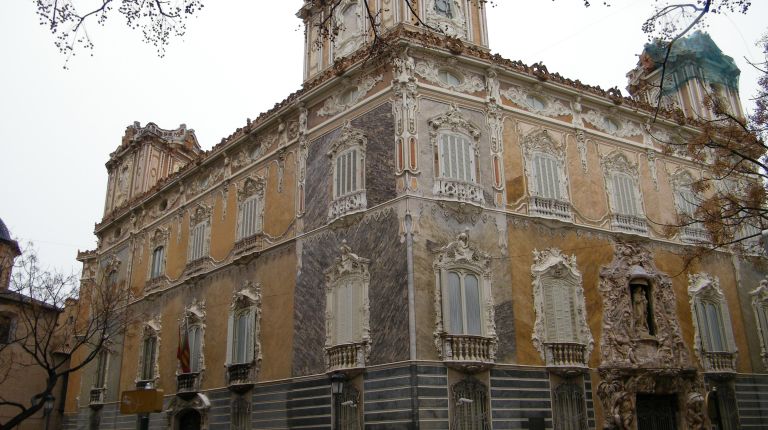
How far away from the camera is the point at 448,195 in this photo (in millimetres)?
20484

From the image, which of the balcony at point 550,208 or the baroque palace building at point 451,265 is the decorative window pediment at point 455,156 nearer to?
the baroque palace building at point 451,265

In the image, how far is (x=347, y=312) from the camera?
20797mm

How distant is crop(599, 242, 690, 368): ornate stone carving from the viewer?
Answer: 71.8 ft

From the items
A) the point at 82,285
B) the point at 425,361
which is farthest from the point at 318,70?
the point at 82,285

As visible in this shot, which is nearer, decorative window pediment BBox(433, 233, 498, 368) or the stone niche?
decorative window pediment BBox(433, 233, 498, 368)

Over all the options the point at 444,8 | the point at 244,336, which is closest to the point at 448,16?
the point at 444,8

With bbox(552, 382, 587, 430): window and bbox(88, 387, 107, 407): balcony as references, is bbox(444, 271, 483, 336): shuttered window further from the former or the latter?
bbox(88, 387, 107, 407): balcony

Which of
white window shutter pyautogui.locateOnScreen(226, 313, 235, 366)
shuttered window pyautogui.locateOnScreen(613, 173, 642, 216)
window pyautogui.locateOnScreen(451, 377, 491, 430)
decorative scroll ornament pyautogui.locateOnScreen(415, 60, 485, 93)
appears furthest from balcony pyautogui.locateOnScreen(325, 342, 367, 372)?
shuttered window pyautogui.locateOnScreen(613, 173, 642, 216)

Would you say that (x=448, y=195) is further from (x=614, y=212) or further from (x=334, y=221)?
(x=614, y=212)

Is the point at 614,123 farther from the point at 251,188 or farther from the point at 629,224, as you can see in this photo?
the point at 251,188

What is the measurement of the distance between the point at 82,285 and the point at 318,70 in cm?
2117

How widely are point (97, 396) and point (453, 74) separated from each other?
24.1 meters

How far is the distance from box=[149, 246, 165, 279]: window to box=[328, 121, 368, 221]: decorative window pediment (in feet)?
44.0


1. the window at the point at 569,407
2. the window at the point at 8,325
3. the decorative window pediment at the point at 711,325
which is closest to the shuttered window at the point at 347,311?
the window at the point at 569,407
